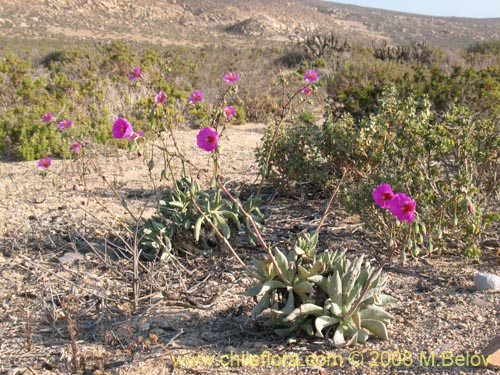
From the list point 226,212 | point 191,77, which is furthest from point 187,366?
point 191,77

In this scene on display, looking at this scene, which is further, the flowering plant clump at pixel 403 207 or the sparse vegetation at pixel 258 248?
the sparse vegetation at pixel 258 248

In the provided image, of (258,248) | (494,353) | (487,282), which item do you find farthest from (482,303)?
(258,248)

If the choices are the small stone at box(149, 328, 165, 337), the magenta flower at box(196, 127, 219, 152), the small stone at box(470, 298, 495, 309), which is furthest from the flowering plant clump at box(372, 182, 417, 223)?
the small stone at box(149, 328, 165, 337)

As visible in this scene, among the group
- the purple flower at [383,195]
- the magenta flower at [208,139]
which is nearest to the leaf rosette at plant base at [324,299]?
the purple flower at [383,195]

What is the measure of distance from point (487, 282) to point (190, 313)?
1652 millimetres

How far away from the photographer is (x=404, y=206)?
7.37ft

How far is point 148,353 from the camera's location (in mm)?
2678

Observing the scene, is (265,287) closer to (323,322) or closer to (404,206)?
(323,322)

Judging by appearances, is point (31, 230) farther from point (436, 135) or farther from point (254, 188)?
point (436, 135)

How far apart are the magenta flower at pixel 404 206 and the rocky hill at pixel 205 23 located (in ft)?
99.7

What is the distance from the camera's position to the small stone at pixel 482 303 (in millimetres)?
3018

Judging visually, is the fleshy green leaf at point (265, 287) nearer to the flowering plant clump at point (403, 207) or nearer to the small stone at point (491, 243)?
the flowering plant clump at point (403, 207)

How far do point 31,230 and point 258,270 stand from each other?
7.26 feet

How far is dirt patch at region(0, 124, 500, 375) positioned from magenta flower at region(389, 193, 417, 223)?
0.72 meters
